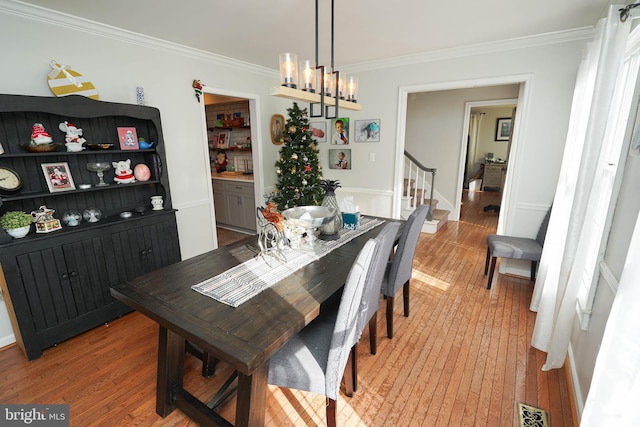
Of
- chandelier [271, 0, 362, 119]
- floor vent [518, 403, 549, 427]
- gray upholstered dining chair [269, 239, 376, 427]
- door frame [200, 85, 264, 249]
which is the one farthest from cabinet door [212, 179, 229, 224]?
floor vent [518, 403, 549, 427]

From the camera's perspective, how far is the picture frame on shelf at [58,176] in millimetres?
2196

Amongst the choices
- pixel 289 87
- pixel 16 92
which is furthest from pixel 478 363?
pixel 16 92

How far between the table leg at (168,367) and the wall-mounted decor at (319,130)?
11.1ft

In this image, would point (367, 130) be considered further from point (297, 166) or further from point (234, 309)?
point (234, 309)

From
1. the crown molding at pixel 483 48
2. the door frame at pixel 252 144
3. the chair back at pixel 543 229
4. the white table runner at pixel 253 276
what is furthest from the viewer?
the door frame at pixel 252 144

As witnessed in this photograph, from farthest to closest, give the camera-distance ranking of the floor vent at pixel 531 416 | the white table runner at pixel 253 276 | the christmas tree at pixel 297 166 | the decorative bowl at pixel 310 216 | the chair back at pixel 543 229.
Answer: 1. the christmas tree at pixel 297 166
2. the chair back at pixel 543 229
3. the decorative bowl at pixel 310 216
4. the floor vent at pixel 531 416
5. the white table runner at pixel 253 276

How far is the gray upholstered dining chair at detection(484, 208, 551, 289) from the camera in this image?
2.82 meters

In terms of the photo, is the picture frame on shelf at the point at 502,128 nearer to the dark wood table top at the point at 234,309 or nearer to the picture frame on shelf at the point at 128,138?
the dark wood table top at the point at 234,309

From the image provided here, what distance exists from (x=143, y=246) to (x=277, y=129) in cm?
256

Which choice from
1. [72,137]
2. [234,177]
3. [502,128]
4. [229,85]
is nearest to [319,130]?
[229,85]

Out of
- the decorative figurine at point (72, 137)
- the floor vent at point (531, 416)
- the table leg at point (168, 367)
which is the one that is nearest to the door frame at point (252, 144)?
the decorative figurine at point (72, 137)

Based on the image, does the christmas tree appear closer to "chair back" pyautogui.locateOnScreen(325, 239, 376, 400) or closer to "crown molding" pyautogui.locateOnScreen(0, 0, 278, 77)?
"crown molding" pyautogui.locateOnScreen(0, 0, 278, 77)

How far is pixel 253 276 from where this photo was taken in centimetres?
160

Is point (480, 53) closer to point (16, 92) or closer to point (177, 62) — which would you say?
point (177, 62)
